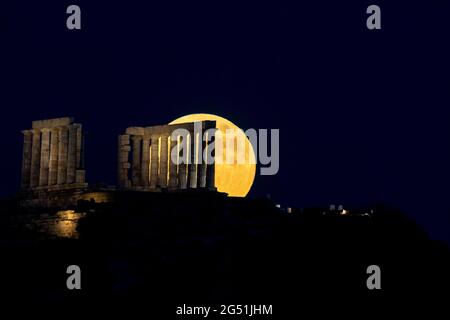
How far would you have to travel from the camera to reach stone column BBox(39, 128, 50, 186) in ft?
201

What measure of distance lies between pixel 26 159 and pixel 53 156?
2.29 metres

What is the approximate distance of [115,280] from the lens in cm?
4519

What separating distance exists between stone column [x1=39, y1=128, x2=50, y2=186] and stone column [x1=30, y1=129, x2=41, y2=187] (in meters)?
0.49

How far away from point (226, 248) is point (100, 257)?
19.1 ft

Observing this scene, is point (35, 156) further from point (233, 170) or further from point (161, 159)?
point (233, 170)

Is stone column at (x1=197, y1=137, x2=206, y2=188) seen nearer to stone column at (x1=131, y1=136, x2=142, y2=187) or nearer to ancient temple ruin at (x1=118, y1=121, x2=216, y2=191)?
ancient temple ruin at (x1=118, y1=121, x2=216, y2=191)

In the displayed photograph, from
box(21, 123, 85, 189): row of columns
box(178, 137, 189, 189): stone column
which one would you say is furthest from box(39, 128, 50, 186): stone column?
box(178, 137, 189, 189): stone column

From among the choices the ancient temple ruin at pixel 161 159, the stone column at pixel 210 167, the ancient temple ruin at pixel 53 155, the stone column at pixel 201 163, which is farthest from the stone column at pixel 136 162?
the stone column at pixel 210 167

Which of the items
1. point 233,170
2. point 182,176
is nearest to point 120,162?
point 182,176

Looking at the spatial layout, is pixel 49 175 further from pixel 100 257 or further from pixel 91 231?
pixel 100 257

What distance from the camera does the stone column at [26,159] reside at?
62.2 metres
